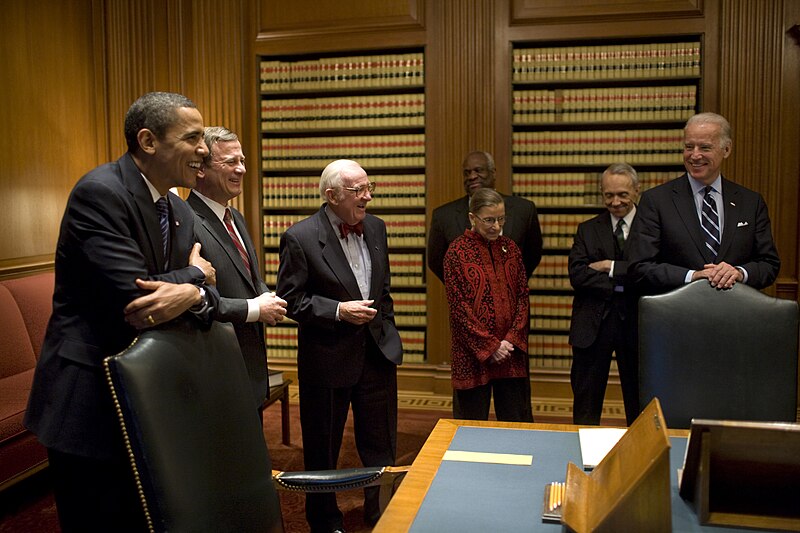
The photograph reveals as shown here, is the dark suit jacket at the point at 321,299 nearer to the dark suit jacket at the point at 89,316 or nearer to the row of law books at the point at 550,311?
the dark suit jacket at the point at 89,316

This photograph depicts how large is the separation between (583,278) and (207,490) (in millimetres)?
2487

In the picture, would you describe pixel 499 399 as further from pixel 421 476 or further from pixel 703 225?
pixel 421 476

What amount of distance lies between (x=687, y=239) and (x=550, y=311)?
2.13 metres

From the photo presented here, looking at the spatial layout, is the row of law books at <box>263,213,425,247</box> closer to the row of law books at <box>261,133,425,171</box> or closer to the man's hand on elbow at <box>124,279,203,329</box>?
the row of law books at <box>261,133,425,171</box>

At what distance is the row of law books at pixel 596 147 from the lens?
194 inches

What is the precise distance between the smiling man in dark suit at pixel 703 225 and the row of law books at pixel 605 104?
1.90 metres

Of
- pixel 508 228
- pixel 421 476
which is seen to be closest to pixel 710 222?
pixel 508 228

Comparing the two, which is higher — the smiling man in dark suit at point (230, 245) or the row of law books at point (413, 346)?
the smiling man in dark suit at point (230, 245)

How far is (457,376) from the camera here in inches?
133

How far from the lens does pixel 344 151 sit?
215 inches

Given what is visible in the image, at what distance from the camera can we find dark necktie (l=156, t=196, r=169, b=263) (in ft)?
6.49

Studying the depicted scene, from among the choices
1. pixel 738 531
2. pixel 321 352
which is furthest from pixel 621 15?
pixel 738 531

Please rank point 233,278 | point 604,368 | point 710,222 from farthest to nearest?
1. point 604,368
2. point 710,222
3. point 233,278

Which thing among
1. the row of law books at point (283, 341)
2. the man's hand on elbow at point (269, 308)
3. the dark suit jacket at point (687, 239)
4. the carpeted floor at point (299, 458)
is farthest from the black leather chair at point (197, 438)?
the row of law books at point (283, 341)
